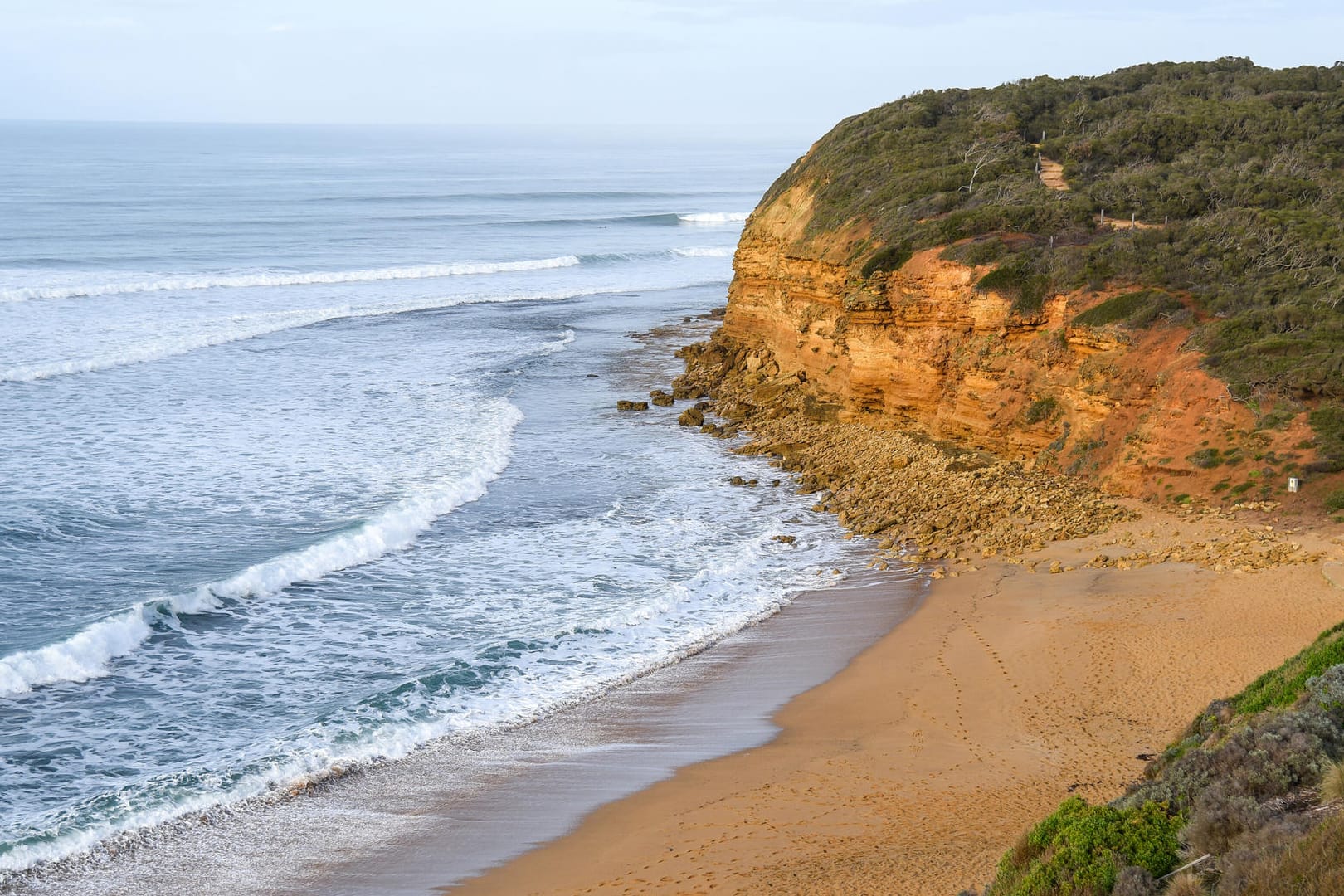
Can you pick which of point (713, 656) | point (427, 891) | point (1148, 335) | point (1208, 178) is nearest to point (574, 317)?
point (1208, 178)

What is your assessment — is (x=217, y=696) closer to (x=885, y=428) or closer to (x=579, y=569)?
(x=579, y=569)

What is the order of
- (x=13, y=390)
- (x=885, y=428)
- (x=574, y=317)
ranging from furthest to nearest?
(x=574, y=317) → (x=13, y=390) → (x=885, y=428)

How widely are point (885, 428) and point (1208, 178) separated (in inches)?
427

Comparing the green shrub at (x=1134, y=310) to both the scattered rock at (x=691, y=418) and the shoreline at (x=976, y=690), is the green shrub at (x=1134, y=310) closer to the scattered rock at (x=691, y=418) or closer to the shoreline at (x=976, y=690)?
the shoreline at (x=976, y=690)

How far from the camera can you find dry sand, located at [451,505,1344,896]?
35.2ft

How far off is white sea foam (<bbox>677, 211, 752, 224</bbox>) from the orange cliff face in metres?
59.7

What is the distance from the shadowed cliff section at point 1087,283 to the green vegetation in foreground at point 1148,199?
0.07m

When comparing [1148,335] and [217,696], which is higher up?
[1148,335]

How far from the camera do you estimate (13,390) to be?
1243 inches

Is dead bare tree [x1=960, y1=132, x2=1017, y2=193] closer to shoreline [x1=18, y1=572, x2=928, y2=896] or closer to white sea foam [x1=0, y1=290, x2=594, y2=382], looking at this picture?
shoreline [x1=18, y1=572, x2=928, y2=896]

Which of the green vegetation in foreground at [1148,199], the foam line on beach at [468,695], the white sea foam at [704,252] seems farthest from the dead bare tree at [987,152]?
the white sea foam at [704,252]

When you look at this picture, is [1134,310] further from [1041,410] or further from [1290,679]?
[1290,679]

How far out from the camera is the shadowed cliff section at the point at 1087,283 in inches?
815

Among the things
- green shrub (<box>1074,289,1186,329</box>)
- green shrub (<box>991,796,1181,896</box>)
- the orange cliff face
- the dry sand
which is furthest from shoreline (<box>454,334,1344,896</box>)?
green shrub (<box>1074,289,1186,329</box>)
